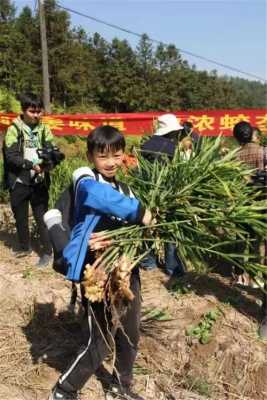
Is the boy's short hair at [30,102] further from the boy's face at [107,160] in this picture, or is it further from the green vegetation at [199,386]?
the green vegetation at [199,386]

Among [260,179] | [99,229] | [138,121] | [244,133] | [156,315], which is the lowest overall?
[156,315]

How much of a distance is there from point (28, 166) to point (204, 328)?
1.84 m

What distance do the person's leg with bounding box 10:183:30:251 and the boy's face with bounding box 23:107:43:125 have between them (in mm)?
514

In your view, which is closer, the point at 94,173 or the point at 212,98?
the point at 94,173

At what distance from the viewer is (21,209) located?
13.9ft

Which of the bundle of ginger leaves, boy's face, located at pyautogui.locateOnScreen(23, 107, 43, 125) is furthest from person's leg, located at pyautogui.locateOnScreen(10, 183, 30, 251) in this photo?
the bundle of ginger leaves

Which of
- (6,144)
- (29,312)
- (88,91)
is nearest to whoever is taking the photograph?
(29,312)

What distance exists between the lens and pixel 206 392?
2740mm

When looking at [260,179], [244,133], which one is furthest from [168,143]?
[260,179]

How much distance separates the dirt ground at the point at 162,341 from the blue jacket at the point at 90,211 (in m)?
0.82

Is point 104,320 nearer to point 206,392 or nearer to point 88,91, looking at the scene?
point 206,392

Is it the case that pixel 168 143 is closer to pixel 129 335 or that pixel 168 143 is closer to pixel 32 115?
pixel 32 115

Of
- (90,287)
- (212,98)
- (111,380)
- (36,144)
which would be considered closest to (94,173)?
(90,287)

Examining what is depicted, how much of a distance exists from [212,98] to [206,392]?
46.3 m
